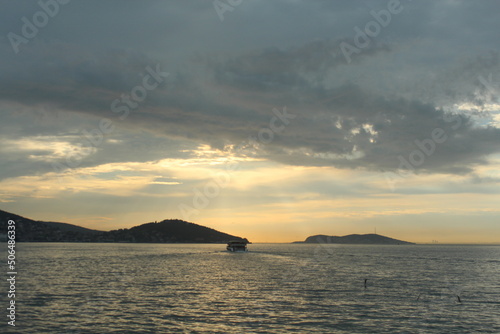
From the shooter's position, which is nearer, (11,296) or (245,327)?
(245,327)

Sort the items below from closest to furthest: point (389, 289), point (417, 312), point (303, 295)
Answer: point (417, 312)
point (303, 295)
point (389, 289)

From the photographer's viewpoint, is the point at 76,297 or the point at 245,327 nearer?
the point at 245,327

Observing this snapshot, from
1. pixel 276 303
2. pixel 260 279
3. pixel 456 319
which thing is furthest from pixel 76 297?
pixel 456 319

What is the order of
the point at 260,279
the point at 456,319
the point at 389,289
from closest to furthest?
the point at 456,319 → the point at 389,289 → the point at 260,279

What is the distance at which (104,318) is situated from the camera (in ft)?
152

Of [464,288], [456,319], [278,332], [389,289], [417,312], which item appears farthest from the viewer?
[464,288]

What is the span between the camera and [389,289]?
7525 cm

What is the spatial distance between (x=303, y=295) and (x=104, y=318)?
31.2 meters

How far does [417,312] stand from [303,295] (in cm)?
1762

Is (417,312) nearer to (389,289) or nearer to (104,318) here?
(389,289)

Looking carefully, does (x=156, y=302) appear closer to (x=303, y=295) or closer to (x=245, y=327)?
(x=245, y=327)

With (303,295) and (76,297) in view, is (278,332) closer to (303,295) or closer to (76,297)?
(303,295)

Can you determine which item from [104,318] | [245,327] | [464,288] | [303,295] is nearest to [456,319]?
[303,295]

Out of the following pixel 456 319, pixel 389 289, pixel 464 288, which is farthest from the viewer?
pixel 464 288
